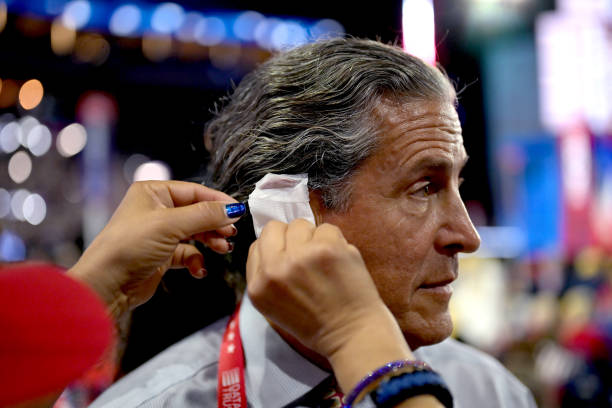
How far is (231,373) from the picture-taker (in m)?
1.44

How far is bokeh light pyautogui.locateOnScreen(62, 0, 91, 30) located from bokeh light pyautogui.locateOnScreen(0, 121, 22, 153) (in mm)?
2564

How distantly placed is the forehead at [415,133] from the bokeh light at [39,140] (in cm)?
856

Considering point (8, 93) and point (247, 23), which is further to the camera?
point (8, 93)

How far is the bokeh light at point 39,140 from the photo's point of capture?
8.97 meters

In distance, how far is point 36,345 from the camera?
58 centimetres

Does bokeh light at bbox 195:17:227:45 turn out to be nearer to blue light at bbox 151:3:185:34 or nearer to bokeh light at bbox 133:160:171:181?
blue light at bbox 151:3:185:34

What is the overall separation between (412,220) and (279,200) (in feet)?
1.10

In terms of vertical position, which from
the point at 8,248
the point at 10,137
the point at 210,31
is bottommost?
the point at 10,137

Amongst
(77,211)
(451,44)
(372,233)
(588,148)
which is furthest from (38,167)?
(372,233)

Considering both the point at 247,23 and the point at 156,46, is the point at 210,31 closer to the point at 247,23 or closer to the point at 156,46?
the point at 247,23

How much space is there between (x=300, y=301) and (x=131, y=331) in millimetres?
959

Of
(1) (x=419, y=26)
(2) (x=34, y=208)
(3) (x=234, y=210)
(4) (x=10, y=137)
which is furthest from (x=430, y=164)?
(4) (x=10, y=137)

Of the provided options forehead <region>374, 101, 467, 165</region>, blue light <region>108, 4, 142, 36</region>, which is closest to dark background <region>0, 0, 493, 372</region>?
blue light <region>108, 4, 142, 36</region>

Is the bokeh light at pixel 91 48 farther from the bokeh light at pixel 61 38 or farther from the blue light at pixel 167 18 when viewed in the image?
the blue light at pixel 167 18
